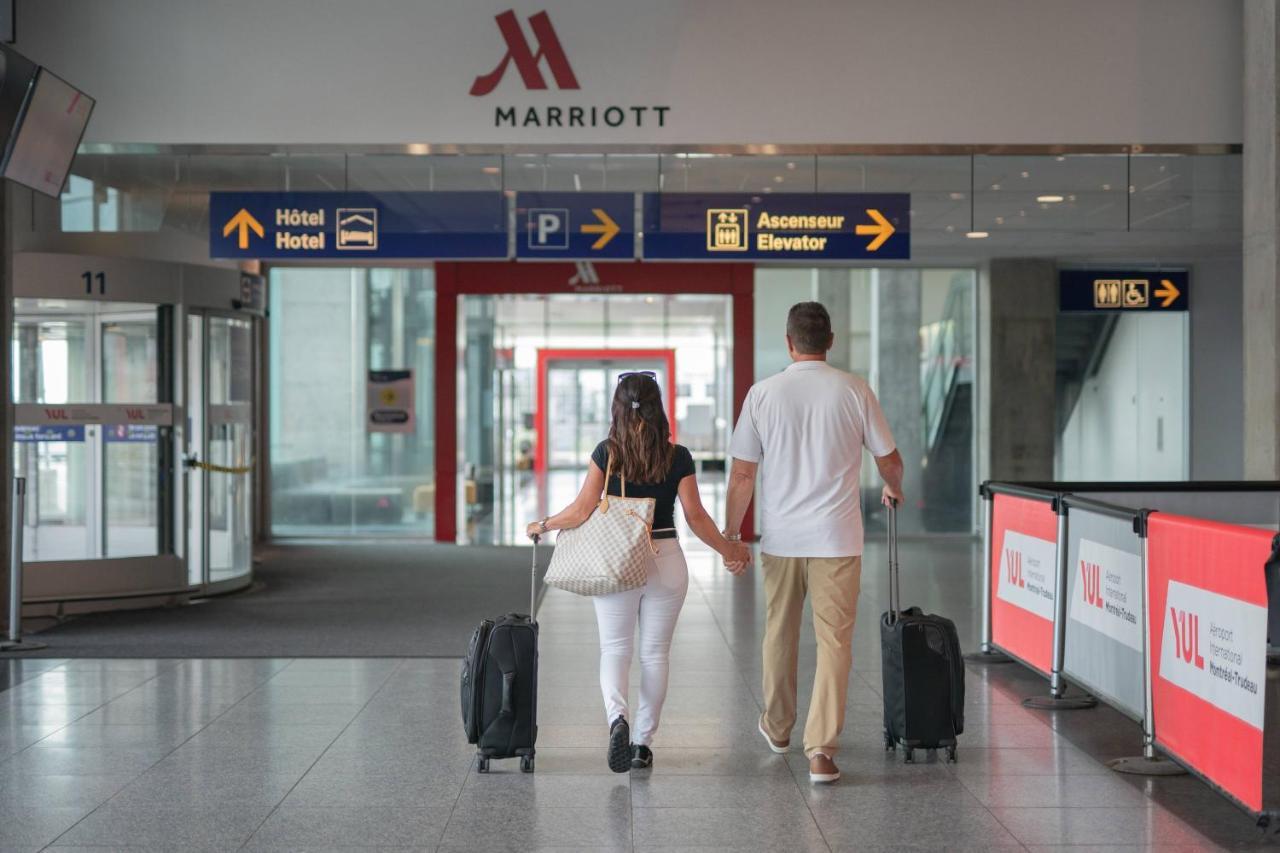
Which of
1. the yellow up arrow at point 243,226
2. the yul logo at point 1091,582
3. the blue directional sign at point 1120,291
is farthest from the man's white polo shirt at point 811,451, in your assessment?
the blue directional sign at point 1120,291

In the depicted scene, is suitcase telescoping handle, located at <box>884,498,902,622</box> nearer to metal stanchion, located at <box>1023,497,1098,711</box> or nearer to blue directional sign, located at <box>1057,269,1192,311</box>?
metal stanchion, located at <box>1023,497,1098,711</box>

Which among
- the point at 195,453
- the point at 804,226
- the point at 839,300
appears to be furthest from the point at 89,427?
the point at 839,300

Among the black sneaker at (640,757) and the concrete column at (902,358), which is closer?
the black sneaker at (640,757)

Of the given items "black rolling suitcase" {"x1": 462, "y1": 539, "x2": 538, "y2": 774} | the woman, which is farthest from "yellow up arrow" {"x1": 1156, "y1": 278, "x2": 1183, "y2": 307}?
"black rolling suitcase" {"x1": 462, "y1": 539, "x2": 538, "y2": 774}

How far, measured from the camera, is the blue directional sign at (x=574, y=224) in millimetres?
10359

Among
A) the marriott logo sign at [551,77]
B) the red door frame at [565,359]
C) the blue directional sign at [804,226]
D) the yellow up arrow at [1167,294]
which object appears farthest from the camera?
the red door frame at [565,359]

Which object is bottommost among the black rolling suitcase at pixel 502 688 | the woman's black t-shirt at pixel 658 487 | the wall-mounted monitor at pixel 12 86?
the black rolling suitcase at pixel 502 688

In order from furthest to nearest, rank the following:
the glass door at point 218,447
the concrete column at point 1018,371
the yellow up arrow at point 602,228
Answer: the concrete column at point 1018,371
the glass door at point 218,447
the yellow up arrow at point 602,228

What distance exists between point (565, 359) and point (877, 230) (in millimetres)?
22253

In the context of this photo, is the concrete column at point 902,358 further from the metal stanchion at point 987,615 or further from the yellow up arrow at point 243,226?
the metal stanchion at point 987,615

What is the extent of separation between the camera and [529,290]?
51.2ft

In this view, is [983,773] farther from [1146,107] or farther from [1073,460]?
[1073,460]

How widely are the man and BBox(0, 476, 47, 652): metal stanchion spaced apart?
5.19 m

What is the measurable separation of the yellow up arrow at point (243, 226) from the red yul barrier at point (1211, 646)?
7.09 m
